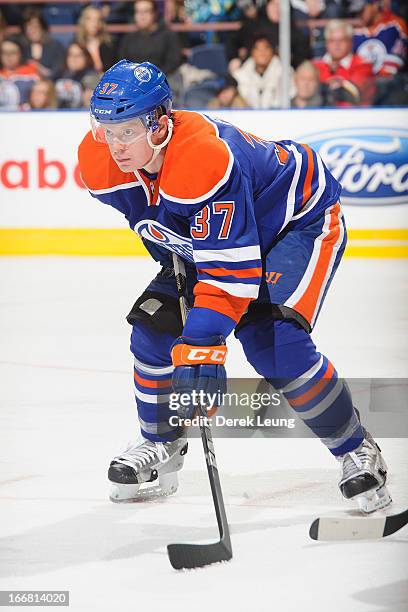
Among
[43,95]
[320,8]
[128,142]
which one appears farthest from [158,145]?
[320,8]

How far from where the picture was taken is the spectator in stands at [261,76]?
21.9 ft

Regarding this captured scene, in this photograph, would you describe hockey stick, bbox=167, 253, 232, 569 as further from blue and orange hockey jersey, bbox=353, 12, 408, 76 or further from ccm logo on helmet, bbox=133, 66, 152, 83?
blue and orange hockey jersey, bbox=353, 12, 408, 76

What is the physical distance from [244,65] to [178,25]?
0.75 m

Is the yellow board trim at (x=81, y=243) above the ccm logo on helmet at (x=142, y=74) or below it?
below

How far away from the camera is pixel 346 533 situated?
221 centimetres

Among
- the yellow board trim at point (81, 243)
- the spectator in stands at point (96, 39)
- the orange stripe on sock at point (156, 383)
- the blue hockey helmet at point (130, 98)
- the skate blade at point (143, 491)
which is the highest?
the blue hockey helmet at point (130, 98)

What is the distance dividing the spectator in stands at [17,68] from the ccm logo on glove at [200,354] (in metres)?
5.12

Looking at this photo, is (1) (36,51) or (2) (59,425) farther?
(1) (36,51)

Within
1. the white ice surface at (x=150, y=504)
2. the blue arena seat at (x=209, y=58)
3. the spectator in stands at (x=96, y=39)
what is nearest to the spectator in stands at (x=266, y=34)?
the blue arena seat at (x=209, y=58)

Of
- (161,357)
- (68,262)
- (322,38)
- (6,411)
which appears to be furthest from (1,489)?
(322,38)

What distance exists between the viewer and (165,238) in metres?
2.44

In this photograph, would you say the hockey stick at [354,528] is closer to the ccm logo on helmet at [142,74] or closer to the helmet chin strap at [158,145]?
the helmet chin strap at [158,145]

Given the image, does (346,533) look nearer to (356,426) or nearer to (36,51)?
(356,426)

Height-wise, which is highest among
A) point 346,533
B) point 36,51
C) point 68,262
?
point 346,533
